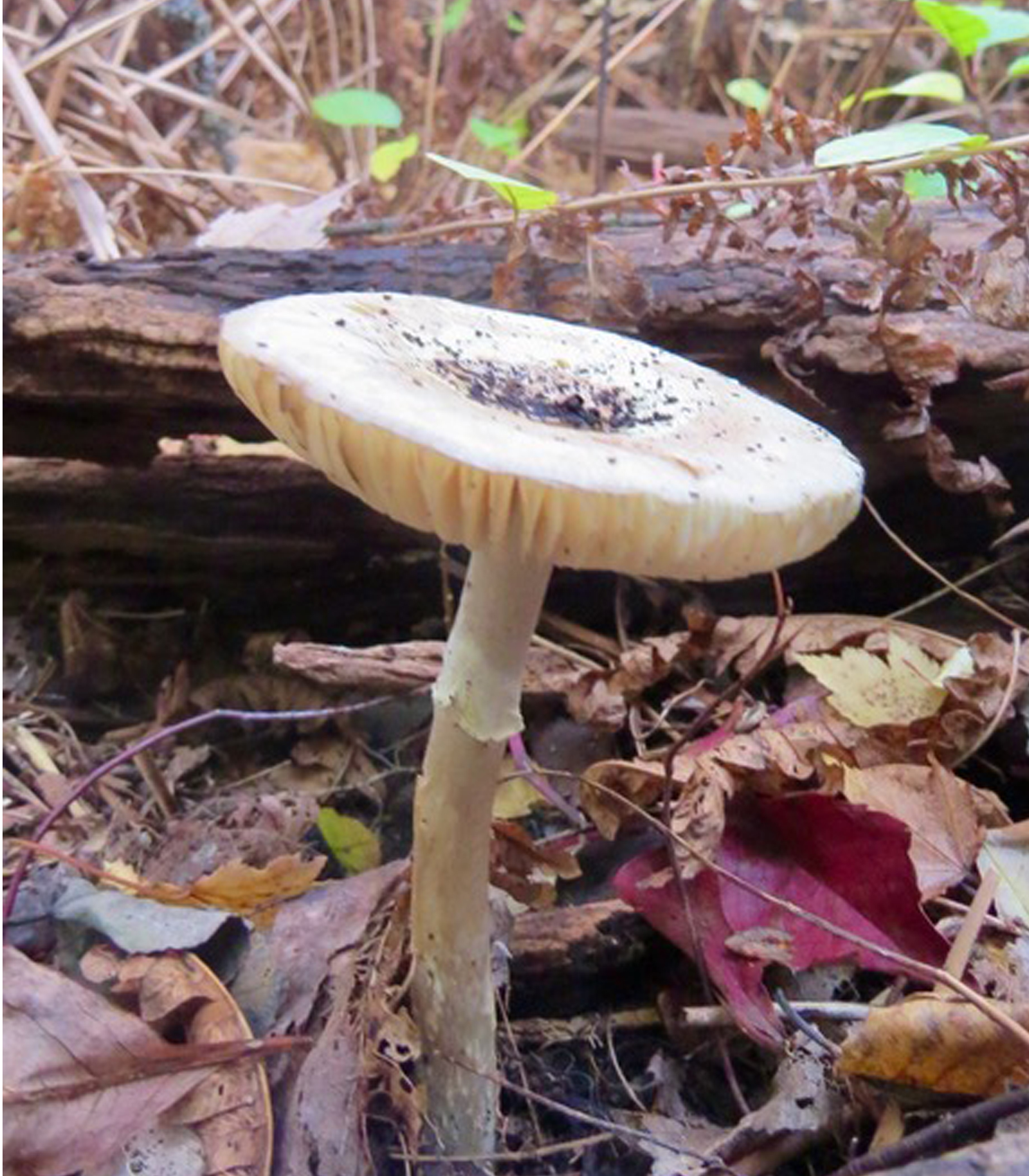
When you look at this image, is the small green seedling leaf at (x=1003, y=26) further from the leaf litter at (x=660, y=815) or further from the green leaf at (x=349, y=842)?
Answer: the green leaf at (x=349, y=842)

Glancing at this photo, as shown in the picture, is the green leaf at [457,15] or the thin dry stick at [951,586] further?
the green leaf at [457,15]

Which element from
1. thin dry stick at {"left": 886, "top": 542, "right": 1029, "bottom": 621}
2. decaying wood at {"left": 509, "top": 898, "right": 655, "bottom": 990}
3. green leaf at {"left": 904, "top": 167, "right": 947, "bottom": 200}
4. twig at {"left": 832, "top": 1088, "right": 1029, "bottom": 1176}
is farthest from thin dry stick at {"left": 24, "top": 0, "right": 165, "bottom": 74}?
twig at {"left": 832, "top": 1088, "right": 1029, "bottom": 1176}

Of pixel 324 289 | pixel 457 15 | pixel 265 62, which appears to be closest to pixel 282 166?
pixel 265 62

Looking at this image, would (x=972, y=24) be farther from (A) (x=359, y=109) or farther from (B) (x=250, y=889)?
(B) (x=250, y=889)

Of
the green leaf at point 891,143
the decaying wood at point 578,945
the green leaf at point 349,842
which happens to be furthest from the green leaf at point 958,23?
the green leaf at point 349,842

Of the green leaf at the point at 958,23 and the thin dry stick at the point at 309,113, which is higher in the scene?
the green leaf at the point at 958,23

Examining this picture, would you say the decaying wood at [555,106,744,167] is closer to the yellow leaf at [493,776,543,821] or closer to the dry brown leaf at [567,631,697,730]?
the dry brown leaf at [567,631,697,730]
